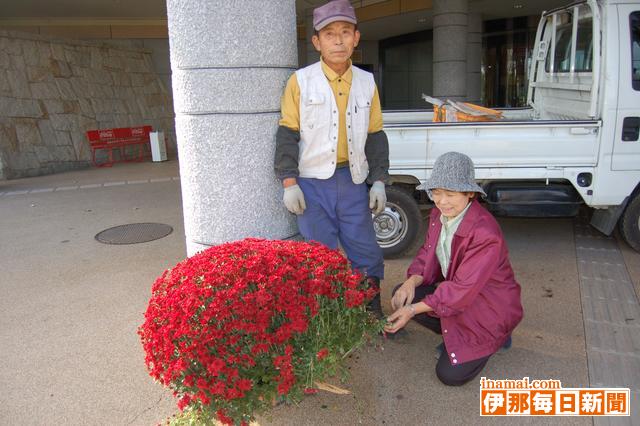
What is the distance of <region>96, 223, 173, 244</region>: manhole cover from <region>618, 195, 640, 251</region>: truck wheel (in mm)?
4649

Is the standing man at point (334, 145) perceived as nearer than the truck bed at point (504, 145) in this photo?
Yes

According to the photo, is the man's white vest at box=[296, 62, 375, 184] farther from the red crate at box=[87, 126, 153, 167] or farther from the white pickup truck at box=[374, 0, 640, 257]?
the red crate at box=[87, 126, 153, 167]

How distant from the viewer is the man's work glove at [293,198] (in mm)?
3047

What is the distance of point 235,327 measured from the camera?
214cm

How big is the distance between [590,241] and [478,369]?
3.09m

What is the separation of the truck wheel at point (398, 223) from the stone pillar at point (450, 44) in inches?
308

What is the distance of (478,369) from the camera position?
2936 millimetres

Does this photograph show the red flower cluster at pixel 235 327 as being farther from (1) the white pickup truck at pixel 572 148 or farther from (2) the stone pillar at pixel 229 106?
(1) the white pickup truck at pixel 572 148

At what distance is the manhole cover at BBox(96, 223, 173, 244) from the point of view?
609 cm

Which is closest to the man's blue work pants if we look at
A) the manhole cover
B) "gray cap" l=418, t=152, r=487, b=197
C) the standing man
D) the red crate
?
the standing man

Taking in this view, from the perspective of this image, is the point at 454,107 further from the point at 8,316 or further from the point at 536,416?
the point at 8,316

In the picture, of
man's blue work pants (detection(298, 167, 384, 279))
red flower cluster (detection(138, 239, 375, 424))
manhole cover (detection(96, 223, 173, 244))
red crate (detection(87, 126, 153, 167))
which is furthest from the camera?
red crate (detection(87, 126, 153, 167))

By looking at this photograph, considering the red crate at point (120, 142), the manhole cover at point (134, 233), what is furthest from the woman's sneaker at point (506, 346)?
the red crate at point (120, 142)

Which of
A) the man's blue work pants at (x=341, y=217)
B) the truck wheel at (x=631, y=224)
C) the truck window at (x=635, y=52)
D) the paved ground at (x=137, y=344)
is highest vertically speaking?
the truck window at (x=635, y=52)
